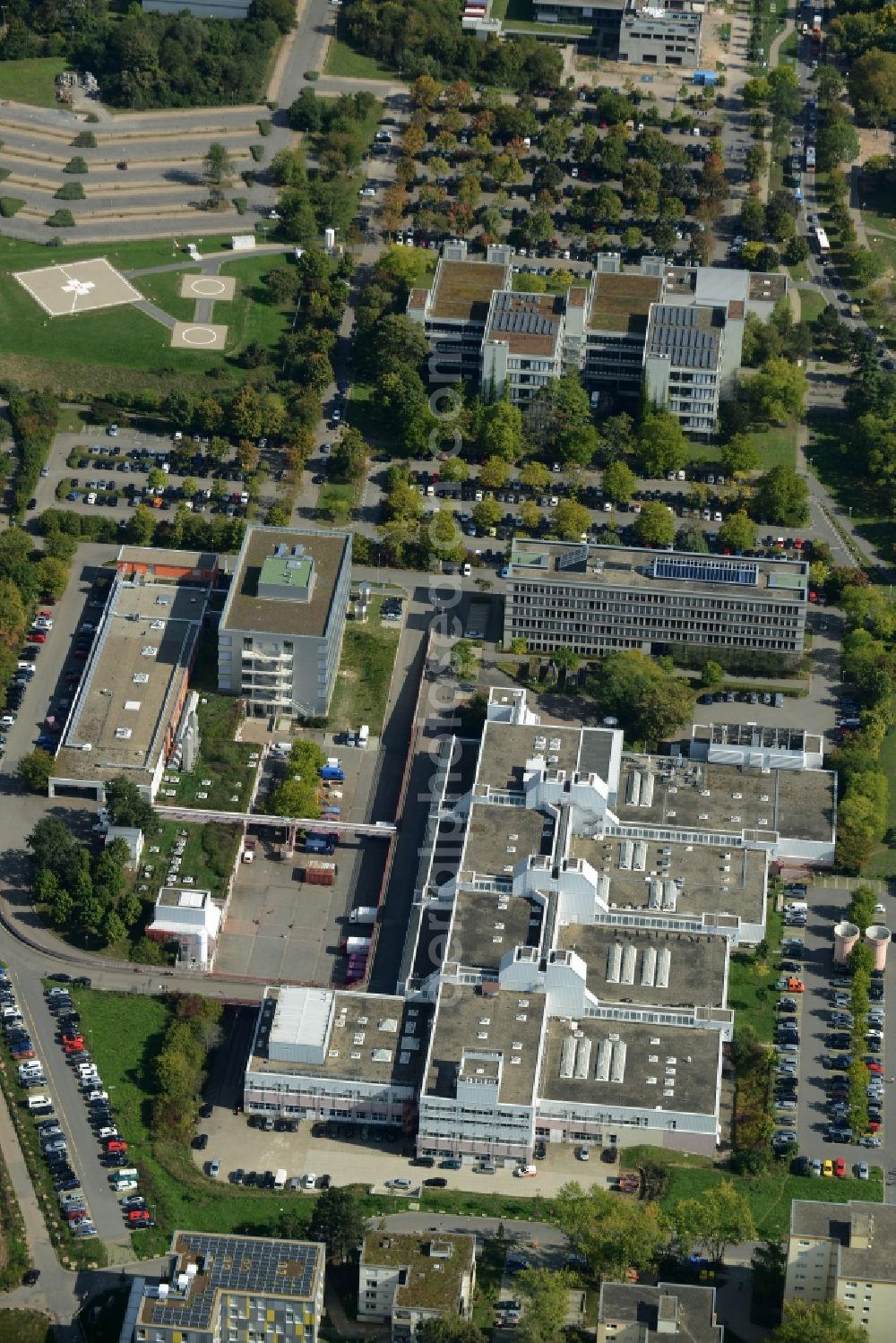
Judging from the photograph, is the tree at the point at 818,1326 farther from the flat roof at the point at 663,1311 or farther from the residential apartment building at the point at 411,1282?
the residential apartment building at the point at 411,1282

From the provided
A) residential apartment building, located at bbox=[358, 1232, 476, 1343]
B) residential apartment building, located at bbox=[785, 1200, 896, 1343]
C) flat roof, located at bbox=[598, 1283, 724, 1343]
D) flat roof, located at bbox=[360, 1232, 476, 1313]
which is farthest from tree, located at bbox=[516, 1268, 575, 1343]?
residential apartment building, located at bbox=[785, 1200, 896, 1343]

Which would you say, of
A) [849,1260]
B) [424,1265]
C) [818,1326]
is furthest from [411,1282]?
[849,1260]

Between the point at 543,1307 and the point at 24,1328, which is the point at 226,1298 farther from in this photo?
the point at 543,1307

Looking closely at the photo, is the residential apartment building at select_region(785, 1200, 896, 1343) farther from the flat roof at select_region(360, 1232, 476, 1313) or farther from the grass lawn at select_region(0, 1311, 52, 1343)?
the grass lawn at select_region(0, 1311, 52, 1343)

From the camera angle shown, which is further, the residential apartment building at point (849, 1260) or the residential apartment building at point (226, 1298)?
the residential apartment building at point (849, 1260)

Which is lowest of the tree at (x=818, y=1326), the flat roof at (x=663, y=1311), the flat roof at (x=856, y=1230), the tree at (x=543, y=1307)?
the tree at (x=543, y=1307)

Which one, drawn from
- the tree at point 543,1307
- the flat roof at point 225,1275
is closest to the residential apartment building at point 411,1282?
the flat roof at point 225,1275

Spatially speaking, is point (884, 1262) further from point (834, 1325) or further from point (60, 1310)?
point (60, 1310)
